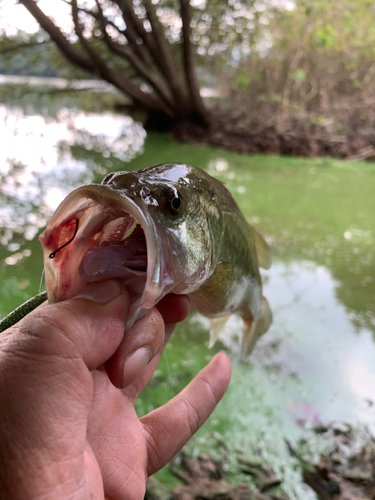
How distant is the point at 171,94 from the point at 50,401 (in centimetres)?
985

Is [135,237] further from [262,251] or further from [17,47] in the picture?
[17,47]

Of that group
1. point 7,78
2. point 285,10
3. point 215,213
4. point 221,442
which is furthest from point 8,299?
point 285,10

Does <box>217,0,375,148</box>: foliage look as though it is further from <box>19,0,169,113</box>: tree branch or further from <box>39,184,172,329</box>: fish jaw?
<box>39,184,172,329</box>: fish jaw

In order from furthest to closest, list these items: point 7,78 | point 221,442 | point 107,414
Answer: point 7,78
point 221,442
point 107,414

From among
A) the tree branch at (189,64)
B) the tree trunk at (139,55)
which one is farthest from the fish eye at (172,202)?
the tree branch at (189,64)

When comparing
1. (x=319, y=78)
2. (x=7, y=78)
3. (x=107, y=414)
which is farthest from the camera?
(x=319, y=78)

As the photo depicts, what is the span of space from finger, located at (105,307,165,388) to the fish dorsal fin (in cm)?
92

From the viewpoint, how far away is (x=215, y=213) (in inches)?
44.6

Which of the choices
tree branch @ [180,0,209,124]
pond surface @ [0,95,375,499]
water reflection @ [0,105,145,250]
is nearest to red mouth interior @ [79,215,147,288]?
pond surface @ [0,95,375,499]

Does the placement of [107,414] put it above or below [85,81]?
below

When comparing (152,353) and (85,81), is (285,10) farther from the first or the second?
(152,353)

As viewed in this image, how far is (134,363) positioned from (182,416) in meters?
0.65

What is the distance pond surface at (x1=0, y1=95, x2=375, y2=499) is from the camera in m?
2.21

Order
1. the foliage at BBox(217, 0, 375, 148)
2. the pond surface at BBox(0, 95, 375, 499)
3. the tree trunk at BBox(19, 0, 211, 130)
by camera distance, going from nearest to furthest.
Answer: the pond surface at BBox(0, 95, 375, 499)
the tree trunk at BBox(19, 0, 211, 130)
the foliage at BBox(217, 0, 375, 148)
